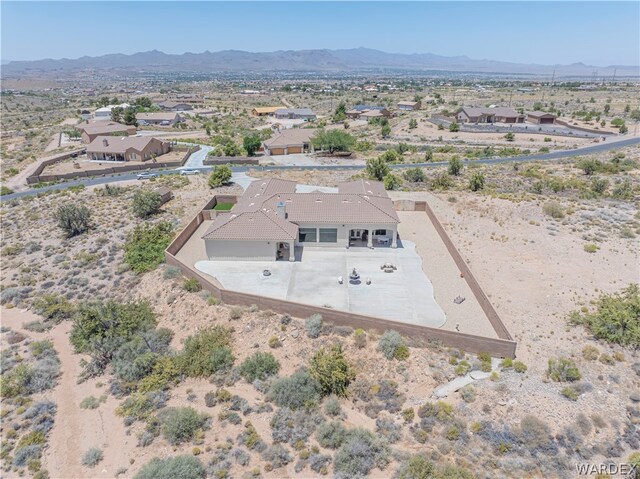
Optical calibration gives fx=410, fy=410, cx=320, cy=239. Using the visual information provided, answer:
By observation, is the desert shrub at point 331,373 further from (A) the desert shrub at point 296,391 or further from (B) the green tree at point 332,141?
(B) the green tree at point 332,141

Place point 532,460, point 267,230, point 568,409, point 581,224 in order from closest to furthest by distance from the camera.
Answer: point 532,460
point 568,409
point 267,230
point 581,224

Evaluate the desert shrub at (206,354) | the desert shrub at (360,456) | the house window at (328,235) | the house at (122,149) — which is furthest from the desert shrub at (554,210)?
the house at (122,149)

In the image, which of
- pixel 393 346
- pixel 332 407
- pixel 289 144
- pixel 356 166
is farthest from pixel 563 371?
pixel 289 144

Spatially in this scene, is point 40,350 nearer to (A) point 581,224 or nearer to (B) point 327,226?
(B) point 327,226

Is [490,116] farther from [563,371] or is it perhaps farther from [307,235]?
[563,371]

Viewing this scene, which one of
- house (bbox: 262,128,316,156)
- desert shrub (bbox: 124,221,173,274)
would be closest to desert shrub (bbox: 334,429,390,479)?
desert shrub (bbox: 124,221,173,274)

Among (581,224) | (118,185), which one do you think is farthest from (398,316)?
(118,185)

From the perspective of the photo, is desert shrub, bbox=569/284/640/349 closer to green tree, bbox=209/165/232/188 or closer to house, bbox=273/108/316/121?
green tree, bbox=209/165/232/188

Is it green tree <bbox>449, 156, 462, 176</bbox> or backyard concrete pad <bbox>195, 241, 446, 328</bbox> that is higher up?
green tree <bbox>449, 156, 462, 176</bbox>
